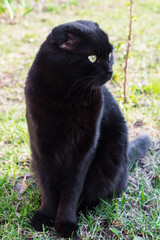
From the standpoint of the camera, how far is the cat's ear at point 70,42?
4.85 ft

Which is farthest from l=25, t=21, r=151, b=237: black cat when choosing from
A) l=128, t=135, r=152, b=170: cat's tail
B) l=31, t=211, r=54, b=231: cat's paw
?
l=128, t=135, r=152, b=170: cat's tail

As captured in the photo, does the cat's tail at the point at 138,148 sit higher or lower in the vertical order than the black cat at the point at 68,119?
lower

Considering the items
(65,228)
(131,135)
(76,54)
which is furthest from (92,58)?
(131,135)

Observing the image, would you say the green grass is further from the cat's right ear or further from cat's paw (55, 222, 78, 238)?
the cat's right ear

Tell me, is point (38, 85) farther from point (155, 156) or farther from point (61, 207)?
point (155, 156)

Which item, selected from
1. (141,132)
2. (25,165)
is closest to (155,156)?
(141,132)

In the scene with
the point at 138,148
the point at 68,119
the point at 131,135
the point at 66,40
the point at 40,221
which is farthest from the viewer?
the point at 131,135

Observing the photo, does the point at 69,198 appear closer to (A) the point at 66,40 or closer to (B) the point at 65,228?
(B) the point at 65,228

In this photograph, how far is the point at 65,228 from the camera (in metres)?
1.68

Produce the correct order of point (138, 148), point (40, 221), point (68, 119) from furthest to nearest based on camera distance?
point (138, 148), point (40, 221), point (68, 119)

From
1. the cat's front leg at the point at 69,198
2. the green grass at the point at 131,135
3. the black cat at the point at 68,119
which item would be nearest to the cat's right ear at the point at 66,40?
the black cat at the point at 68,119

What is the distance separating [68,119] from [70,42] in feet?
1.38

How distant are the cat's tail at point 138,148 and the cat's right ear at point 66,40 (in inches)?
41.5

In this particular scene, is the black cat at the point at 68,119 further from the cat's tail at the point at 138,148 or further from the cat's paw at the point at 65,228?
the cat's tail at the point at 138,148
